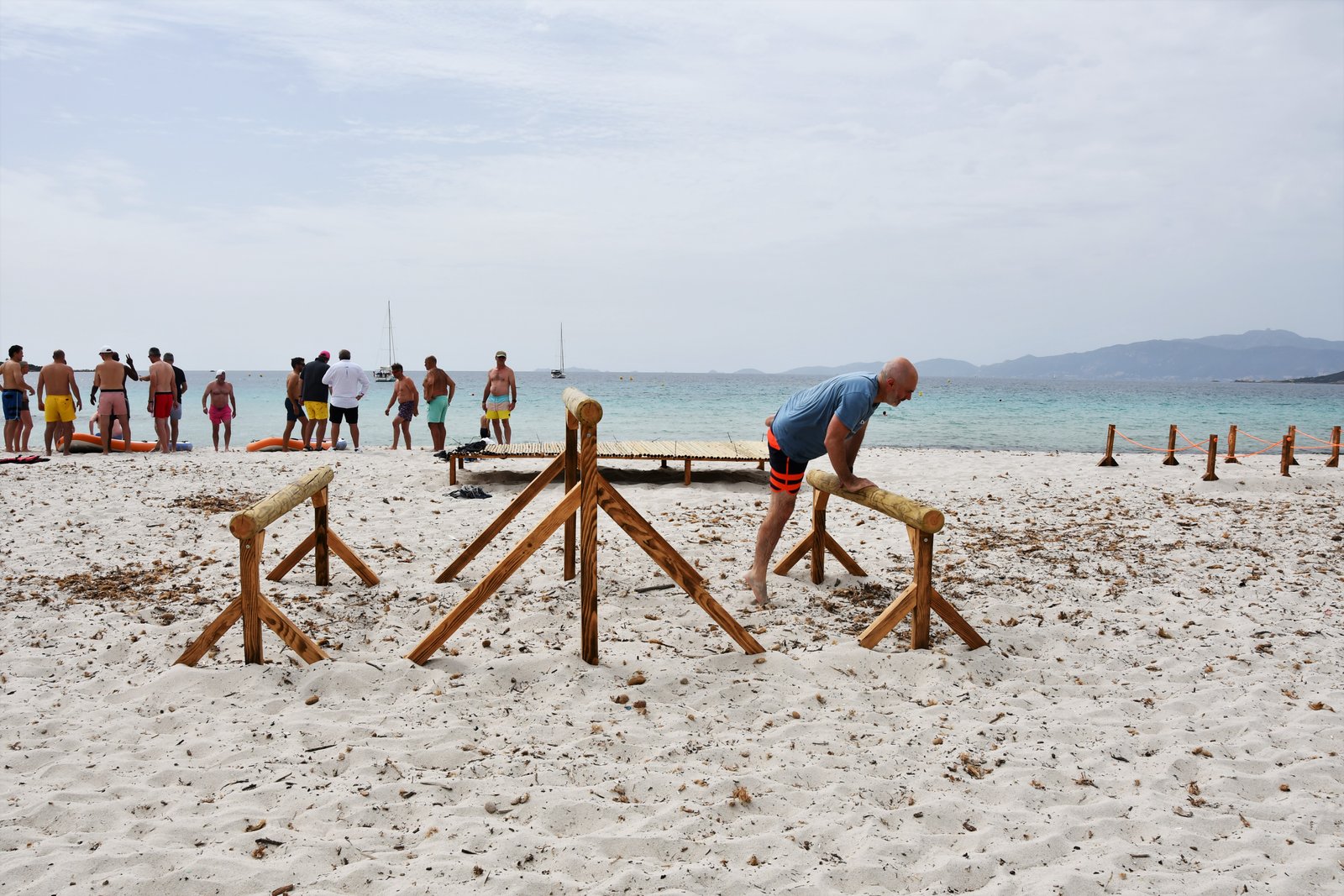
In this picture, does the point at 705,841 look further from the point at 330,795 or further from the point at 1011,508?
the point at 1011,508

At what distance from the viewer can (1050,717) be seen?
3.88 metres

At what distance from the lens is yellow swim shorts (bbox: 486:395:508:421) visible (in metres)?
13.2

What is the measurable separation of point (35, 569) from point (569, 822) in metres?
5.43

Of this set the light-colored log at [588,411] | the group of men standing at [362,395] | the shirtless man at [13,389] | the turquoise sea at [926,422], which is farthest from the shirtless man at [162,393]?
the light-colored log at [588,411]

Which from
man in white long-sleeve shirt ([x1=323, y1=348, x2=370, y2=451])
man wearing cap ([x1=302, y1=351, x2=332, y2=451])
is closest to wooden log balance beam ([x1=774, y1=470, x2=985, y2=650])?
man in white long-sleeve shirt ([x1=323, y1=348, x2=370, y2=451])

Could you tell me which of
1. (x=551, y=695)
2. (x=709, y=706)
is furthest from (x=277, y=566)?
(x=709, y=706)

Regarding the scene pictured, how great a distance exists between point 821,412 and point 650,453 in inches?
223

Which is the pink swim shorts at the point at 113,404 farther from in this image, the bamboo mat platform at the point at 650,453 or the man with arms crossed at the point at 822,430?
the man with arms crossed at the point at 822,430

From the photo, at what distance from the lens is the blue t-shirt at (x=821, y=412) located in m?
4.72

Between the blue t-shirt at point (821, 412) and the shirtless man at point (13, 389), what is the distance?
14.7 m

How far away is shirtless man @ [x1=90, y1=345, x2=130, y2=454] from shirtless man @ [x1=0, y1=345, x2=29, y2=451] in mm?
1839

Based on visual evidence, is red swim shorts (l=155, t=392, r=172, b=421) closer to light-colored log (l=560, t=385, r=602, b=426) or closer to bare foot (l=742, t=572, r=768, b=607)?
light-colored log (l=560, t=385, r=602, b=426)

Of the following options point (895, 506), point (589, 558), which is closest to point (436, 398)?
point (589, 558)

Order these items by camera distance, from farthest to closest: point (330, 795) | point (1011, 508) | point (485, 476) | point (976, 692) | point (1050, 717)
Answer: point (485, 476)
point (1011, 508)
point (976, 692)
point (1050, 717)
point (330, 795)
